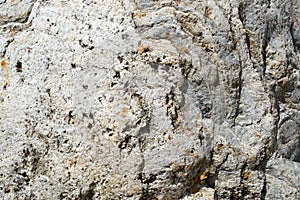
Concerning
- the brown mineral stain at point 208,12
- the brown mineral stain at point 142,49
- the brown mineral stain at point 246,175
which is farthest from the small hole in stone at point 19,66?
the brown mineral stain at point 246,175

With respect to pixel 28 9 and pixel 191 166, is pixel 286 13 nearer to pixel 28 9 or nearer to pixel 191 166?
pixel 191 166

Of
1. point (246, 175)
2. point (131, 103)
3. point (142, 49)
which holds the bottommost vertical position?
point (246, 175)

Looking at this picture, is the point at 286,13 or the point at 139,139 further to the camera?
the point at 286,13

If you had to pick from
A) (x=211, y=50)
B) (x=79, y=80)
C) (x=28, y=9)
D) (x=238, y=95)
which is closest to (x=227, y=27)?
(x=211, y=50)

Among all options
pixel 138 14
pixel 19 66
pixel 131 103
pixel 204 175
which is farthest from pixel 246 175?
pixel 19 66

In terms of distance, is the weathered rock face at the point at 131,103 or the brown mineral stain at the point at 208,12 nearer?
the weathered rock face at the point at 131,103

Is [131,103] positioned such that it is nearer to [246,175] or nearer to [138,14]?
[138,14]

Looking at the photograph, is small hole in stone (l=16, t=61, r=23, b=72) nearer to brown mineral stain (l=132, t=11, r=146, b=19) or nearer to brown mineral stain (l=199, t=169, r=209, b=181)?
brown mineral stain (l=132, t=11, r=146, b=19)

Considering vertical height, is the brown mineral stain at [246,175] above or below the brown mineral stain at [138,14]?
below

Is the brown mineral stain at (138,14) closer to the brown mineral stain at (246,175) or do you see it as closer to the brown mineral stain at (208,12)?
the brown mineral stain at (208,12)
